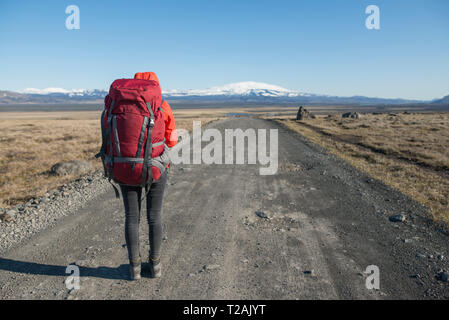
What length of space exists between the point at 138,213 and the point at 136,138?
0.93 metres

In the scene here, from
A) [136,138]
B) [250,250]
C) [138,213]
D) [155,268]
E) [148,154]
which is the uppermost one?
[136,138]

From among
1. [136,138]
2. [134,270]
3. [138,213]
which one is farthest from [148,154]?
[134,270]

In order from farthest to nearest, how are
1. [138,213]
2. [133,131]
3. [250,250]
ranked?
[250,250], [138,213], [133,131]

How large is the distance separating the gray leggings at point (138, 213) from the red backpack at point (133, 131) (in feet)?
0.58

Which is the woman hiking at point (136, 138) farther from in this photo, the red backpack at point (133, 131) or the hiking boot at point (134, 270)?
the hiking boot at point (134, 270)

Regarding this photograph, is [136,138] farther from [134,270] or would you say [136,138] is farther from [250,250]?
[250,250]

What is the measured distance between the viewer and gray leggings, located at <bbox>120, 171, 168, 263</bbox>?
9.66ft

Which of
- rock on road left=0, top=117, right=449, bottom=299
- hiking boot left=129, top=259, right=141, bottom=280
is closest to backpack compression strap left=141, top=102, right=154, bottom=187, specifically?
hiking boot left=129, top=259, right=141, bottom=280

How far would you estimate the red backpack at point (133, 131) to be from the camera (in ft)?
8.61

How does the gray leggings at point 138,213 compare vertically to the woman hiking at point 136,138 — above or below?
below

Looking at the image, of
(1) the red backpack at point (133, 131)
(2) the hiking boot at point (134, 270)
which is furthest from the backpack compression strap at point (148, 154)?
(2) the hiking boot at point (134, 270)

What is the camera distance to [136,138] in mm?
2668

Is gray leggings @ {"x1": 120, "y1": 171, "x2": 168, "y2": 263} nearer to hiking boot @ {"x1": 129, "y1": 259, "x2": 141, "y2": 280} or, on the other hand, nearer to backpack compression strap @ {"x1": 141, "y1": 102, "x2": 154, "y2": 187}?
hiking boot @ {"x1": 129, "y1": 259, "x2": 141, "y2": 280}
